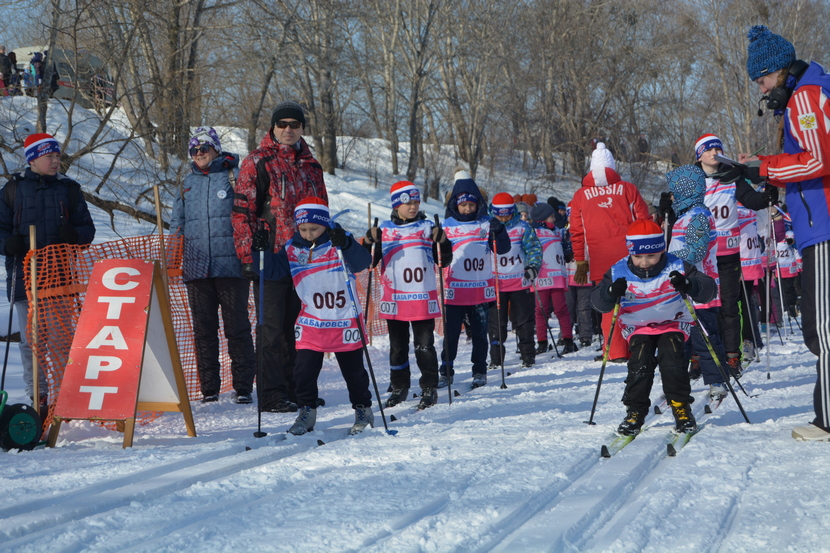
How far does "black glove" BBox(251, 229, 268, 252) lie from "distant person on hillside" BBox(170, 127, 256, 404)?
40.1 inches

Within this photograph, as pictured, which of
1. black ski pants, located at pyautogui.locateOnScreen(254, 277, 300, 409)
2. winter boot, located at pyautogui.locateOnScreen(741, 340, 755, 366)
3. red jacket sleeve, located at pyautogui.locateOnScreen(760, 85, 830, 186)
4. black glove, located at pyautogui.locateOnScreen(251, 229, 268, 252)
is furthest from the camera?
winter boot, located at pyautogui.locateOnScreen(741, 340, 755, 366)

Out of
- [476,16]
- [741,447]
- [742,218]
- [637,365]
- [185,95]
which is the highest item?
[476,16]

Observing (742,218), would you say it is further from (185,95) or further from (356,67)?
(356,67)

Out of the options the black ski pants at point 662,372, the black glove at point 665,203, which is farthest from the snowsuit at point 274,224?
the black glove at point 665,203

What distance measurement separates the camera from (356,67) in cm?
2533

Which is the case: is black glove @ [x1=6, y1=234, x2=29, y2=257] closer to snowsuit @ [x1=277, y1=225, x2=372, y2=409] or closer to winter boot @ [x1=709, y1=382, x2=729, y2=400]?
snowsuit @ [x1=277, y1=225, x2=372, y2=409]

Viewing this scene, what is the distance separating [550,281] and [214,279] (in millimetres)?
5086

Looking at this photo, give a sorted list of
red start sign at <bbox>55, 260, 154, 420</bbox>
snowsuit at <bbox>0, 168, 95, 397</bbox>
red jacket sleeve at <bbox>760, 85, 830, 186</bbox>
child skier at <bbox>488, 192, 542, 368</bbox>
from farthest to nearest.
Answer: child skier at <bbox>488, 192, 542, 368</bbox>, snowsuit at <bbox>0, 168, 95, 397</bbox>, red start sign at <bbox>55, 260, 154, 420</bbox>, red jacket sleeve at <bbox>760, 85, 830, 186</bbox>

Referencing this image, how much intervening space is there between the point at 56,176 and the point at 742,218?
21.8ft

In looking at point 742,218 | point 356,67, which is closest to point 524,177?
point 356,67

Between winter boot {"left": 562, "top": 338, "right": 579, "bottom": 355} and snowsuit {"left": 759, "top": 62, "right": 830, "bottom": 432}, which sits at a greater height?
snowsuit {"left": 759, "top": 62, "right": 830, "bottom": 432}

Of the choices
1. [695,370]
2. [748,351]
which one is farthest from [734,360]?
[748,351]

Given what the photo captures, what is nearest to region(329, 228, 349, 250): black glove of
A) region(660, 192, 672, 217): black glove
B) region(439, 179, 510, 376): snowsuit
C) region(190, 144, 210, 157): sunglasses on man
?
region(190, 144, 210, 157): sunglasses on man

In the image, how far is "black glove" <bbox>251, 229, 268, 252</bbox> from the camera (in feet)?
17.8
